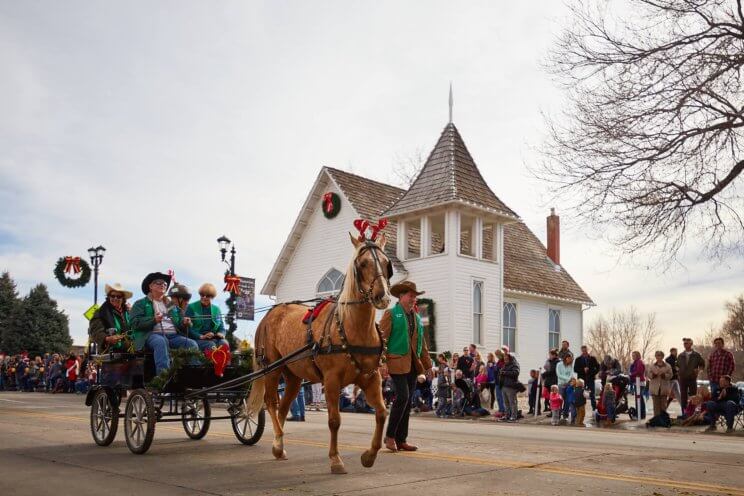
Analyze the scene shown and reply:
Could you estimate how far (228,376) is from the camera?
11.7 m

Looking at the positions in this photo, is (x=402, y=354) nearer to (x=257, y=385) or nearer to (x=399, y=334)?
(x=399, y=334)

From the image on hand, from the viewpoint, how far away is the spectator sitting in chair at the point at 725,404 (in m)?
18.5

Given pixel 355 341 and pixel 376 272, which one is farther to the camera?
pixel 355 341

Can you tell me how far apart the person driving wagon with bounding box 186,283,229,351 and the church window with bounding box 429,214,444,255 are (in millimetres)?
21516

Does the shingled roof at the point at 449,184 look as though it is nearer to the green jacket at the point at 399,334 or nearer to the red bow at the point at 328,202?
the red bow at the point at 328,202

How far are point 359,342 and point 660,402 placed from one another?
14145 millimetres

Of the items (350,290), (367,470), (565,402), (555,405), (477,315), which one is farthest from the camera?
(477,315)

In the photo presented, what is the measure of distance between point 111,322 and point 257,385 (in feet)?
9.58

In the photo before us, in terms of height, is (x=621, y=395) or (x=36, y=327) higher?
(x=36, y=327)

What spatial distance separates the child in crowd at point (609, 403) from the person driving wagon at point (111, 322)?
1383cm

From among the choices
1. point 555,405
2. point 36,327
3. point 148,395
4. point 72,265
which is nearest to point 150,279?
point 148,395

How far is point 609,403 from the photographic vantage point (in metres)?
21.2

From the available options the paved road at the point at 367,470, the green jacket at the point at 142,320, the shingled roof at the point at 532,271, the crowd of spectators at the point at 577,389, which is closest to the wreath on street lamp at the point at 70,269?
the crowd of spectators at the point at 577,389

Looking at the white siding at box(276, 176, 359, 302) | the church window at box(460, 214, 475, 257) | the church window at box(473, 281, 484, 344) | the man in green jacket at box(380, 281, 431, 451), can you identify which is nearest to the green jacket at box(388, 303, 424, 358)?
the man in green jacket at box(380, 281, 431, 451)
